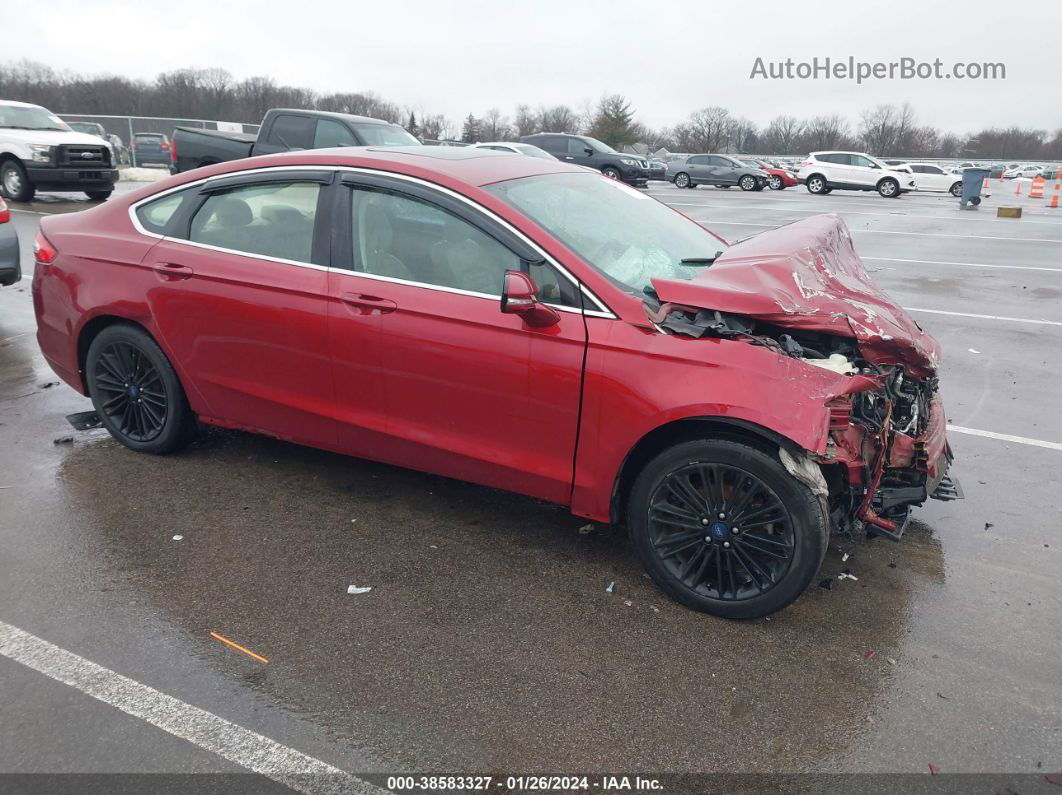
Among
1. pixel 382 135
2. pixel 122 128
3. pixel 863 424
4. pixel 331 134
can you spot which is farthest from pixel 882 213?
pixel 122 128

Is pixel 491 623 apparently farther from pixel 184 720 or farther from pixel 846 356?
pixel 846 356

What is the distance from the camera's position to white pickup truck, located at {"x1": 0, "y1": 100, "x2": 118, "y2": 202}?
49.0 feet

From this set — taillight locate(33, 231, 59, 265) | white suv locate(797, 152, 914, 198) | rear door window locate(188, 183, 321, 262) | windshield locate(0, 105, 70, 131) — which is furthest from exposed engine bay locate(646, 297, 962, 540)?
white suv locate(797, 152, 914, 198)

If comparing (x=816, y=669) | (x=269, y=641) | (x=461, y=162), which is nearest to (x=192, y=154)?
(x=461, y=162)

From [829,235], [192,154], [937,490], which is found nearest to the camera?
[937,490]

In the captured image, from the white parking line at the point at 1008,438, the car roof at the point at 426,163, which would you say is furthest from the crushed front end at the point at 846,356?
the white parking line at the point at 1008,438

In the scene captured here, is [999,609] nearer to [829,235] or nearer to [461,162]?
[829,235]

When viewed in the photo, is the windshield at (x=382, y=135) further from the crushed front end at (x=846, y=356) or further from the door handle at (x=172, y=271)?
the crushed front end at (x=846, y=356)

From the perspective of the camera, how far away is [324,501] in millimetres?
4105

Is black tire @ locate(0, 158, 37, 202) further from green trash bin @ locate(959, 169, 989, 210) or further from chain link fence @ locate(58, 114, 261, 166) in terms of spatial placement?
green trash bin @ locate(959, 169, 989, 210)

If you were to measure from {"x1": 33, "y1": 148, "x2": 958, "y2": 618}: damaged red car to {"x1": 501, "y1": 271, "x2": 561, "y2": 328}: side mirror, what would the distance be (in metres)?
0.01

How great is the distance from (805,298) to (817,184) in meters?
32.1

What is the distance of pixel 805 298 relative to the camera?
323cm

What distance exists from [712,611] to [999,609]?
3.94 feet
